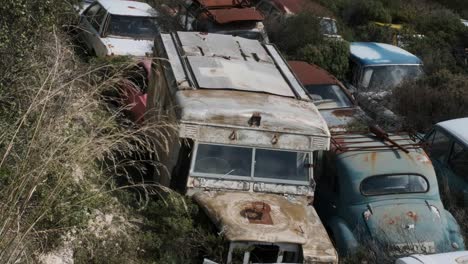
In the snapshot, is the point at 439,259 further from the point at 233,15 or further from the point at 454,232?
the point at 233,15

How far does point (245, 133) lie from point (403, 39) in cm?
989

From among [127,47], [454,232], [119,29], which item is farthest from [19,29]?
[119,29]

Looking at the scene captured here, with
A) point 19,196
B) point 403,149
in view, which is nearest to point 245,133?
point 403,149

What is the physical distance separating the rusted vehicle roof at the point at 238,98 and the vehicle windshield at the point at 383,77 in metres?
4.09

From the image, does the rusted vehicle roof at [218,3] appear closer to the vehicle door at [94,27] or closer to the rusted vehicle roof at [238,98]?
the vehicle door at [94,27]

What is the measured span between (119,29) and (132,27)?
0.26 m

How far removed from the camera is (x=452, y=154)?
368 inches

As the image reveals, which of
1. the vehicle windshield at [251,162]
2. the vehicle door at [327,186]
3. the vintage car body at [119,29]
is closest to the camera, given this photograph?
the vehicle windshield at [251,162]

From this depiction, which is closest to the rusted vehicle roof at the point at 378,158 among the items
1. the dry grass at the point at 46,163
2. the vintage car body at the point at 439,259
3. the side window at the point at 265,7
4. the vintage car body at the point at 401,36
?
the vintage car body at the point at 439,259

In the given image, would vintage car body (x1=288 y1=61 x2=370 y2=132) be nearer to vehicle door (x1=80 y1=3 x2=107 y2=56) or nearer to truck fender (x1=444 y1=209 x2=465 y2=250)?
truck fender (x1=444 y1=209 x2=465 y2=250)

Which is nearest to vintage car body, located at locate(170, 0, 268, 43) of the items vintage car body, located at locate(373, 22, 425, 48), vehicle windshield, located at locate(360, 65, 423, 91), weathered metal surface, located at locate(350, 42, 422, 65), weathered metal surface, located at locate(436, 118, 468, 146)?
weathered metal surface, located at locate(350, 42, 422, 65)

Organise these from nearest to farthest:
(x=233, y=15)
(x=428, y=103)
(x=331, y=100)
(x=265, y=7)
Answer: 1. (x=331, y=100)
2. (x=428, y=103)
3. (x=233, y=15)
4. (x=265, y=7)

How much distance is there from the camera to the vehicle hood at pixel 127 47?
11789mm

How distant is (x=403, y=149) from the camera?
8219mm
